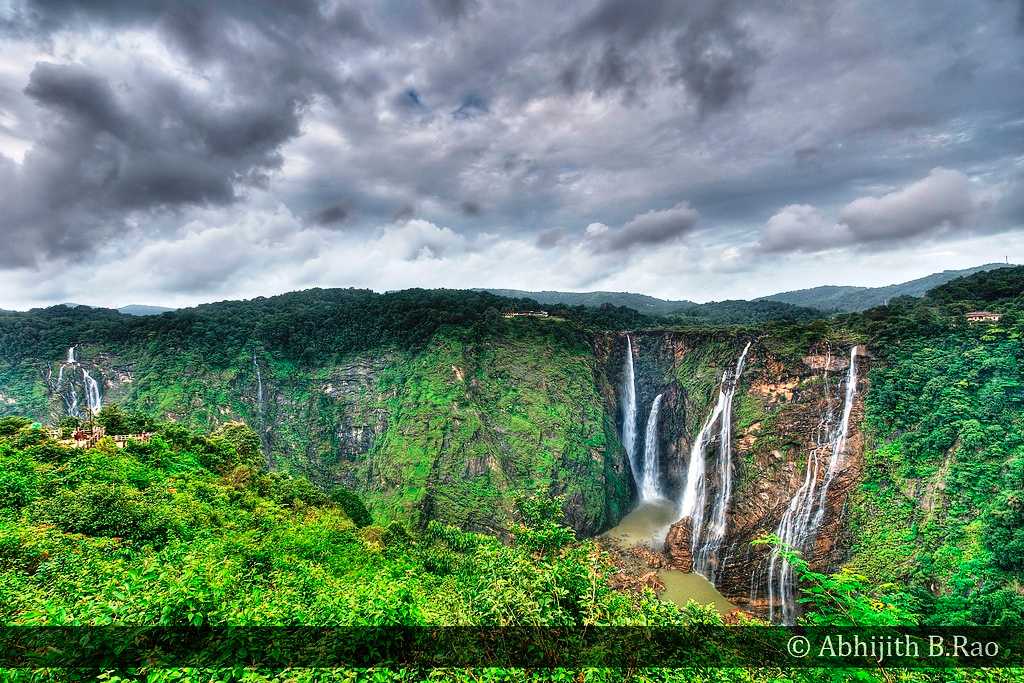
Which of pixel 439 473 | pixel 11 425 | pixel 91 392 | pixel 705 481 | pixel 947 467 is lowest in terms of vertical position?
pixel 705 481

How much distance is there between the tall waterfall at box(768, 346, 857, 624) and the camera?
76.9 ft

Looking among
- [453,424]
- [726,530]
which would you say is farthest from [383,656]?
[453,424]

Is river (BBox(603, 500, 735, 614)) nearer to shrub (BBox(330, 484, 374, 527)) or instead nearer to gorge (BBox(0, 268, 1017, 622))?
gorge (BBox(0, 268, 1017, 622))

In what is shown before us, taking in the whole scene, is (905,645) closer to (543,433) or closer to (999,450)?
(999,450)

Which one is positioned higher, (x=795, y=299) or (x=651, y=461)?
(x=795, y=299)

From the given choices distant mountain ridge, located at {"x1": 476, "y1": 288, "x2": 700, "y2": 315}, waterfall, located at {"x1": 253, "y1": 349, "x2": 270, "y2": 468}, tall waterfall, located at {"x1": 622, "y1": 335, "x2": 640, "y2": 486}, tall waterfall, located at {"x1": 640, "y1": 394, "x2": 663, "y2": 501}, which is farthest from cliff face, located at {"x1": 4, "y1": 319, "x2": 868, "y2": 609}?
distant mountain ridge, located at {"x1": 476, "y1": 288, "x2": 700, "y2": 315}

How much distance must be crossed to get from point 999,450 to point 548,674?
999 inches

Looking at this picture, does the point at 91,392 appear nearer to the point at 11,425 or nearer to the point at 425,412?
the point at 425,412

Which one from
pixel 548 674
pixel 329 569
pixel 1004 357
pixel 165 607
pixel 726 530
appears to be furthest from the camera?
pixel 726 530

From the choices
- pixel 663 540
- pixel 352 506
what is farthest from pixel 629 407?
pixel 352 506

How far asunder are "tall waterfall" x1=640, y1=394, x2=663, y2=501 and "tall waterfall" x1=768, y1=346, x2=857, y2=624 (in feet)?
49.3

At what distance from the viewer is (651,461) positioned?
40906 millimetres

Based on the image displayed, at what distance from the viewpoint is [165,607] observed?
5.47m

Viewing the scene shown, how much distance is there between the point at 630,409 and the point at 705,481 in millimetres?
15853
